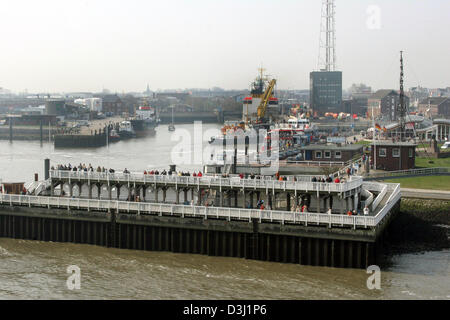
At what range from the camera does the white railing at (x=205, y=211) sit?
39.8 m

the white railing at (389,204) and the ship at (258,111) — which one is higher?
the ship at (258,111)

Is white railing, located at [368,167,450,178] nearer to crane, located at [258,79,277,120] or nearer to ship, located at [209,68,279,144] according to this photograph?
ship, located at [209,68,279,144]

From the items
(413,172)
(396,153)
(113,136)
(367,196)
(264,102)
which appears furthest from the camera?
(113,136)

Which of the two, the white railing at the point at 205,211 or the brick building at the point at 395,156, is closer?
the white railing at the point at 205,211

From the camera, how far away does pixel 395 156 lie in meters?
67.0

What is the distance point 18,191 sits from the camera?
52.0 metres

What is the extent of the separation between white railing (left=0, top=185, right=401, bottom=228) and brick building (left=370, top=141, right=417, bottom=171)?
56.0 feet

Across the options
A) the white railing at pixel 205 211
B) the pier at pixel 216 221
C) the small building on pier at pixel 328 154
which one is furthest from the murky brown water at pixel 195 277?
the small building on pier at pixel 328 154

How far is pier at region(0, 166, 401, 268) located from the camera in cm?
3988

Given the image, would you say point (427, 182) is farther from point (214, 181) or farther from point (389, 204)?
point (214, 181)

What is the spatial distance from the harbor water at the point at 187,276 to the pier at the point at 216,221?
2.52 ft

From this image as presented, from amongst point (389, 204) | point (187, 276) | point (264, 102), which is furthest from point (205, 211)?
point (264, 102)

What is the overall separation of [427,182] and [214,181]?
2543 centimetres

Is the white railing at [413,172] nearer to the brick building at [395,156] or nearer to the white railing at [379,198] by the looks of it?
the brick building at [395,156]
